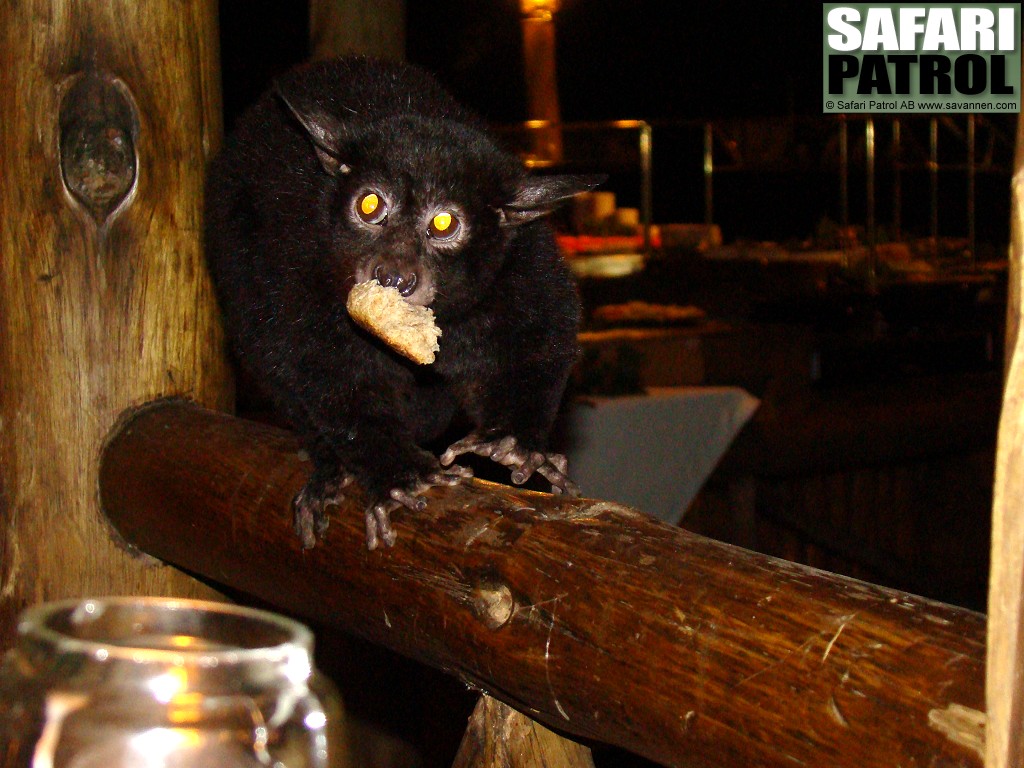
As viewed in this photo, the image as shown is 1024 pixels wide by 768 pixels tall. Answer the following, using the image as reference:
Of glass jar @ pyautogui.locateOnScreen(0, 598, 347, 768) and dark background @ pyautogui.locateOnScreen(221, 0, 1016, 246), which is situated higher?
dark background @ pyautogui.locateOnScreen(221, 0, 1016, 246)

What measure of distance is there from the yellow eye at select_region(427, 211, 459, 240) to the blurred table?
8.02 feet

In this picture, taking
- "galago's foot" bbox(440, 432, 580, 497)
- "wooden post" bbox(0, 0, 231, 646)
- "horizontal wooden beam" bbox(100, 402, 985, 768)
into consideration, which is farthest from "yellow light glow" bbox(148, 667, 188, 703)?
"wooden post" bbox(0, 0, 231, 646)

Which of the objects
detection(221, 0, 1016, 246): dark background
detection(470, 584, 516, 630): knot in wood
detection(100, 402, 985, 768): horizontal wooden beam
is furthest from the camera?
detection(221, 0, 1016, 246): dark background

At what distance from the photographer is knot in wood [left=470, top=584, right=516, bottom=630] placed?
1.44m

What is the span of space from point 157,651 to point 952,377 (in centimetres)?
669

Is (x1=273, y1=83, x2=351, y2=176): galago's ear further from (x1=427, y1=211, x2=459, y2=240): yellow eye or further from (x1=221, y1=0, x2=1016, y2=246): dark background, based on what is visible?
(x1=221, y1=0, x2=1016, y2=246): dark background

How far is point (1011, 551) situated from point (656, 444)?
444 centimetres

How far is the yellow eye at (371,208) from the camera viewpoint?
254 cm

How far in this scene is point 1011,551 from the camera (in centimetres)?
76

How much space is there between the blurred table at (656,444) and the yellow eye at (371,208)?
2.51 metres

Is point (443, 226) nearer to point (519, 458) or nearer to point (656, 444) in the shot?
point (519, 458)

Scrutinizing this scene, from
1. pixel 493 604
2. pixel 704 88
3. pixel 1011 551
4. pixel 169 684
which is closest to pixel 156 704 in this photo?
pixel 169 684

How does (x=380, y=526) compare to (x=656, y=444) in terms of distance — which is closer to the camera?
(x=380, y=526)

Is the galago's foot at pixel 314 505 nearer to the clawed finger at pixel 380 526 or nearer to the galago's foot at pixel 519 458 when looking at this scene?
the clawed finger at pixel 380 526
